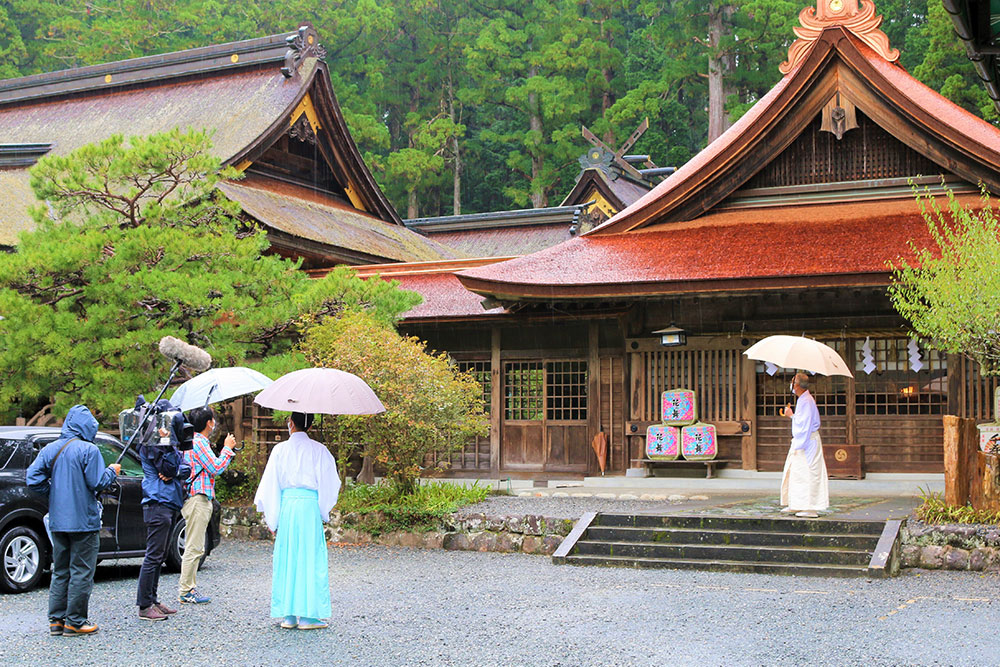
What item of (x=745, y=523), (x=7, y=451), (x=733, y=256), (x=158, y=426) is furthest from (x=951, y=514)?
(x=7, y=451)

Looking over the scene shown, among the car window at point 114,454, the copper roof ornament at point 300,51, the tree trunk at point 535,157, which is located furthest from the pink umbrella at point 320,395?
the tree trunk at point 535,157

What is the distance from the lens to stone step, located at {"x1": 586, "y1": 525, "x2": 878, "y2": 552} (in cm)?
1048

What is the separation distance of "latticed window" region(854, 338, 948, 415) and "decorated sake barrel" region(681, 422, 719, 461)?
6.90 feet

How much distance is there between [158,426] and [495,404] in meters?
9.51

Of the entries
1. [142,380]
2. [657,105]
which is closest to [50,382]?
[142,380]

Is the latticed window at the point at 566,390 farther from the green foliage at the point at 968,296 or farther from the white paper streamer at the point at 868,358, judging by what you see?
the green foliage at the point at 968,296

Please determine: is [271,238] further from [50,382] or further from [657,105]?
[657,105]

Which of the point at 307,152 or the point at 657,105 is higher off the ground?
the point at 657,105

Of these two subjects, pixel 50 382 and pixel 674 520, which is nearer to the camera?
pixel 674 520

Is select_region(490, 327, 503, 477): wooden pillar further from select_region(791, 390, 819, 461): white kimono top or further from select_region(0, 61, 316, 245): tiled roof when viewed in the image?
select_region(0, 61, 316, 245): tiled roof

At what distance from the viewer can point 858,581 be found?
958 centimetres

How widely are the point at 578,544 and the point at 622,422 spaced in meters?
5.36

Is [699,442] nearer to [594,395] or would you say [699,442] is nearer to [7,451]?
[594,395]

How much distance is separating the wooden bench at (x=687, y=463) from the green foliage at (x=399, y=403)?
11.9 feet
